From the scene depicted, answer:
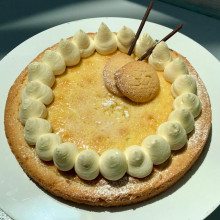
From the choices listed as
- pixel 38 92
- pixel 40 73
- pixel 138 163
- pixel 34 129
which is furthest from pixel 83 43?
pixel 138 163

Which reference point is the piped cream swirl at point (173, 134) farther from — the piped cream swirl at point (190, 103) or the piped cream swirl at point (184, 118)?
the piped cream swirl at point (190, 103)

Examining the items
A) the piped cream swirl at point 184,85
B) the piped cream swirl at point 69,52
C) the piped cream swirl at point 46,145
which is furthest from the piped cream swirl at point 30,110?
the piped cream swirl at point 184,85

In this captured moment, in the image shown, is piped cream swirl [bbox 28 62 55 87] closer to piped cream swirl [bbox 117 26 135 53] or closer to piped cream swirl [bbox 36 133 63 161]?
piped cream swirl [bbox 36 133 63 161]

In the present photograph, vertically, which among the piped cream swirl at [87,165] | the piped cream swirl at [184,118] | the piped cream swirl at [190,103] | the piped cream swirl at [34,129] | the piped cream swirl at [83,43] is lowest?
the piped cream swirl at [87,165]

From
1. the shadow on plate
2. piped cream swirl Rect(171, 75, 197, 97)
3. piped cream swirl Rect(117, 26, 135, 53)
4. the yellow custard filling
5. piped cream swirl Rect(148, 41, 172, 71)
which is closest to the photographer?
the shadow on plate

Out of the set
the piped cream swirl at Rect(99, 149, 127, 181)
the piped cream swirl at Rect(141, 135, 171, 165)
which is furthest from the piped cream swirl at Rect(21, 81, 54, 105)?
the piped cream swirl at Rect(141, 135, 171, 165)

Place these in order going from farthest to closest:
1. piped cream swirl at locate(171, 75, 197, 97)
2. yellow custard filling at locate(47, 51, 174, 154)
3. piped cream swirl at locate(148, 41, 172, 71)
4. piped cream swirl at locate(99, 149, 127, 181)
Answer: piped cream swirl at locate(148, 41, 172, 71), piped cream swirl at locate(171, 75, 197, 97), yellow custard filling at locate(47, 51, 174, 154), piped cream swirl at locate(99, 149, 127, 181)
